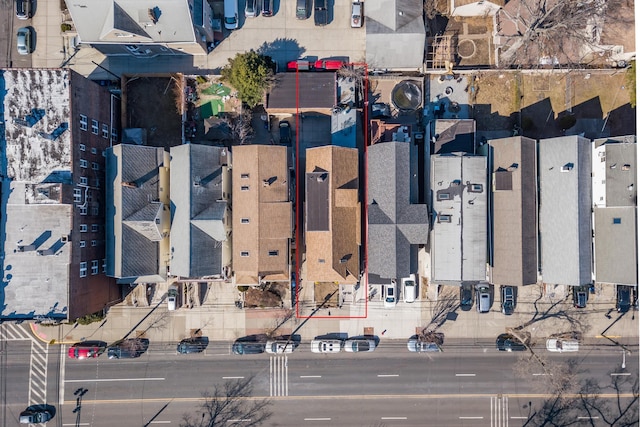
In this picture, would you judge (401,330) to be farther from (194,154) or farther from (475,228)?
(194,154)

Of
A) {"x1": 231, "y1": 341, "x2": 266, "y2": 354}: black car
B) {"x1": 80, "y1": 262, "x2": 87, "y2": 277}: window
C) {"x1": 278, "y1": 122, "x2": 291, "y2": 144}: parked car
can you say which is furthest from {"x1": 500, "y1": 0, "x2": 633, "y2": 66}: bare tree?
{"x1": 80, "y1": 262, "x2": 87, "y2": 277}: window

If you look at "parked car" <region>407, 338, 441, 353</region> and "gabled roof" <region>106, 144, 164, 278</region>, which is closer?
"gabled roof" <region>106, 144, 164, 278</region>

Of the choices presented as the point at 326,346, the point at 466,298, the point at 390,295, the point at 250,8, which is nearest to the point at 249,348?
the point at 326,346

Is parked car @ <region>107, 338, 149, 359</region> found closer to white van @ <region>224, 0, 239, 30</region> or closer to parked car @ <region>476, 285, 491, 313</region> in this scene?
white van @ <region>224, 0, 239, 30</region>

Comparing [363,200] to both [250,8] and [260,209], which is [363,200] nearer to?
[260,209]

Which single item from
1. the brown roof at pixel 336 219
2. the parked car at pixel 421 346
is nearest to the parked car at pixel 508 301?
the parked car at pixel 421 346
